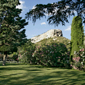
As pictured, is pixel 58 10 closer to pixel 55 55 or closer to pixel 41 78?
pixel 41 78

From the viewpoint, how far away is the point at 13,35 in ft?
A: 74.0

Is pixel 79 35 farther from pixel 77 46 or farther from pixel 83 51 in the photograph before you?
pixel 83 51

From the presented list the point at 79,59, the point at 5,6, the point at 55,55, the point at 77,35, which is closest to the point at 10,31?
the point at 5,6

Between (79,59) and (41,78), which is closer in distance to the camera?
(41,78)

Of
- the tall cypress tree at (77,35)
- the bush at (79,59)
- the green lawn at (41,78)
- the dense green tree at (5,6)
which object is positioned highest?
the dense green tree at (5,6)

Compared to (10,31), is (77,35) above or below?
below

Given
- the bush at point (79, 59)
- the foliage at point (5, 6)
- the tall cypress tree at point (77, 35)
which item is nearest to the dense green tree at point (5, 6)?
the foliage at point (5, 6)

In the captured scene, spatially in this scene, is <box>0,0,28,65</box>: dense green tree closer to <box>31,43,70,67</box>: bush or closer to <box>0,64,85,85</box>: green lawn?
<box>31,43,70,67</box>: bush

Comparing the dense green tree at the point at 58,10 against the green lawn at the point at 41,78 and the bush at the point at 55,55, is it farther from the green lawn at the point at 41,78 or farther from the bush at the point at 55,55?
the bush at the point at 55,55

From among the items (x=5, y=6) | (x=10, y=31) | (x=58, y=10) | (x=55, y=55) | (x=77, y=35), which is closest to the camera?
(x=58, y=10)

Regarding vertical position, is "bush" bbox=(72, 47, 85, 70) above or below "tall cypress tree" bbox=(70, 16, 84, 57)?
below

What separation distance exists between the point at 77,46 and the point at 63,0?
9.58 meters

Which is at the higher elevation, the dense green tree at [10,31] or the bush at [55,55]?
the dense green tree at [10,31]

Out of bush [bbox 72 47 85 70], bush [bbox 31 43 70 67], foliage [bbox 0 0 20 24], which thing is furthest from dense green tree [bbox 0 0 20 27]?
bush [bbox 72 47 85 70]
